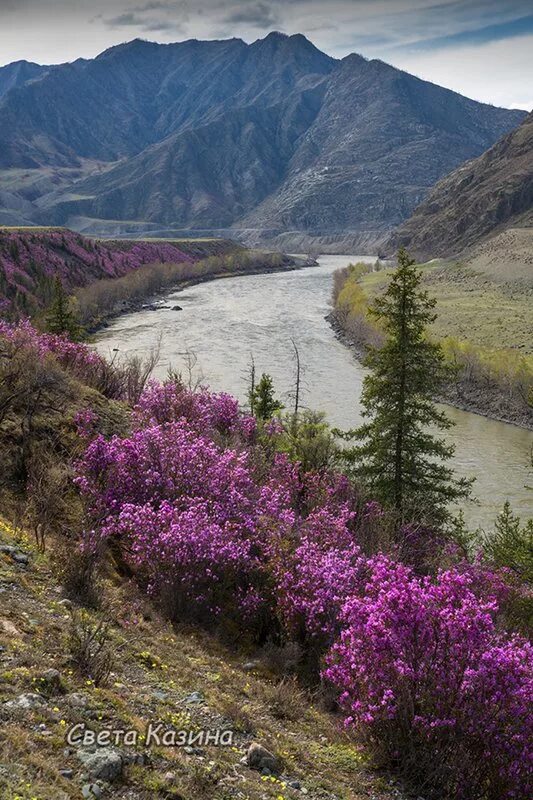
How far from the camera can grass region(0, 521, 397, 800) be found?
5398 mm

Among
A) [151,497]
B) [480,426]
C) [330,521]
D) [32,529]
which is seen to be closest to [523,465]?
[480,426]

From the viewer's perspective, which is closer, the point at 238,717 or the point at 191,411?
the point at 238,717

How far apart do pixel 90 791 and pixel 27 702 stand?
112 cm

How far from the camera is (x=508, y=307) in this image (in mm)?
73688

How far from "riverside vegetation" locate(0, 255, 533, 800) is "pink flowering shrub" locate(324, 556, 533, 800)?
2cm

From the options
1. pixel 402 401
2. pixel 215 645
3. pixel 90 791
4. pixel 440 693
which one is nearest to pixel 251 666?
pixel 215 645

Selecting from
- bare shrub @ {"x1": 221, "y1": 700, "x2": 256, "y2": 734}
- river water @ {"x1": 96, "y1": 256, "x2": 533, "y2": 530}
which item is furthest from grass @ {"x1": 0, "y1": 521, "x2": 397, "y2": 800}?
river water @ {"x1": 96, "y1": 256, "x2": 533, "y2": 530}

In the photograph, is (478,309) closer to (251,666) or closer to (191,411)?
(191,411)

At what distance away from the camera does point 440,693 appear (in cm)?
759

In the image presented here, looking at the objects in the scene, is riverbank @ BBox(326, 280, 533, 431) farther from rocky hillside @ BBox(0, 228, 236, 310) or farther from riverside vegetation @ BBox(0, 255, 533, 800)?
rocky hillside @ BBox(0, 228, 236, 310)

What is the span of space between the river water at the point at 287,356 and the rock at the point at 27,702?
75.9ft

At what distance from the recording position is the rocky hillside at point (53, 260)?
67.8 meters

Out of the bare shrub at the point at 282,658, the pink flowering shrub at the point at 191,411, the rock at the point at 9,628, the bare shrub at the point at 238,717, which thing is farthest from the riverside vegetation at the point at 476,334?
the rock at the point at 9,628

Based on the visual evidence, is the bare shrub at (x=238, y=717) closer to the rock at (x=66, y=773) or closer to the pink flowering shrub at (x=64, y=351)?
the rock at (x=66, y=773)
